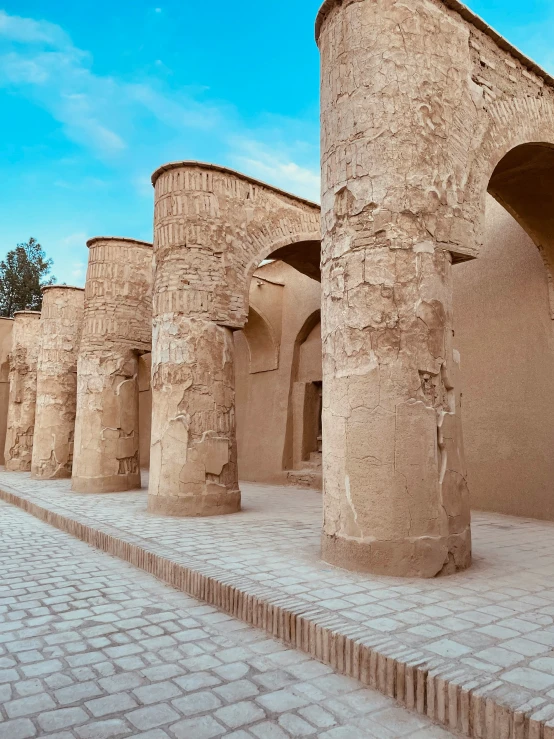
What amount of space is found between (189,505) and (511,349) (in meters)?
4.92

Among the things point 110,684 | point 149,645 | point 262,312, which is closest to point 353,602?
point 149,645

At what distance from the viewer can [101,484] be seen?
10.4m

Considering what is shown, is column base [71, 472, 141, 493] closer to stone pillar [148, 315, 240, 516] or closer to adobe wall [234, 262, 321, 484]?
stone pillar [148, 315, 240, 516]

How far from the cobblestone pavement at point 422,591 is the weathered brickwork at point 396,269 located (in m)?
0.39

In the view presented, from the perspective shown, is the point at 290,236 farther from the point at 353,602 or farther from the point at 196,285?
the point at 353,602

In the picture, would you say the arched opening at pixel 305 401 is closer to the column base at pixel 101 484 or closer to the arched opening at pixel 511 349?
the column base at pixel 101 484

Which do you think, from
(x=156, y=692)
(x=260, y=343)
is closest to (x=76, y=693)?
(x=156, y=692)

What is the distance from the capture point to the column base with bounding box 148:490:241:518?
7547mm

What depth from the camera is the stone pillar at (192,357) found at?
768 cm

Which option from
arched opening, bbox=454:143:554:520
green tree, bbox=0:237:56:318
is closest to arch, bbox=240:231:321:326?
arched opening, bbox=454:143:554:520

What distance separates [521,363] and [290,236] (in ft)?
12.7

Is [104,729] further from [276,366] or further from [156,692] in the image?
[276,366]

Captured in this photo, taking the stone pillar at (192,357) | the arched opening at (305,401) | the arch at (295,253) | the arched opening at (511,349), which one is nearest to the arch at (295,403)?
the arched opening at (305,401)


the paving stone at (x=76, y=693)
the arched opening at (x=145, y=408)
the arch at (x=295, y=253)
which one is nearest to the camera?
the paving stone at (x=76, y=693)
